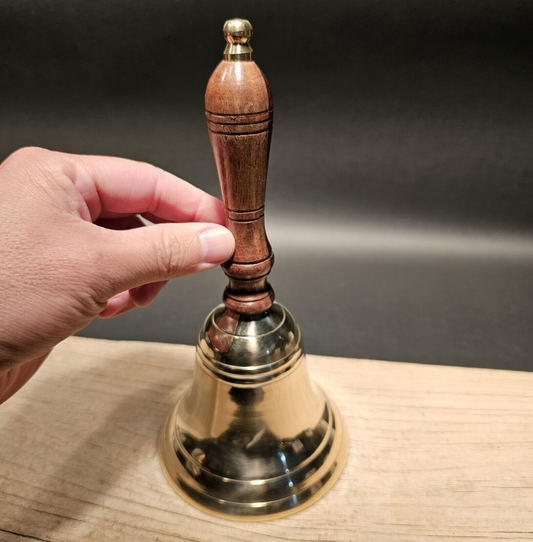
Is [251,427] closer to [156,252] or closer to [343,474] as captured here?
[343,474]

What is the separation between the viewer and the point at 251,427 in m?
0.71

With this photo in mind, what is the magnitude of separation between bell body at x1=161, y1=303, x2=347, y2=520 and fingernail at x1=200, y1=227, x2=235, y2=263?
97 millimetres

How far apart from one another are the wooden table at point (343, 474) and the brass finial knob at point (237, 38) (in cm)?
56

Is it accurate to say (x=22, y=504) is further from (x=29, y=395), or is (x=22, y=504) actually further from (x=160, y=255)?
(x=160, y=255)

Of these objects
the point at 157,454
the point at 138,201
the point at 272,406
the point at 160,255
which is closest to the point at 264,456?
the point at 272,406

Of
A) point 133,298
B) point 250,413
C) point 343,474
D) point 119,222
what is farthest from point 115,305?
point 343,474

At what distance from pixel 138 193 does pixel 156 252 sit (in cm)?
22

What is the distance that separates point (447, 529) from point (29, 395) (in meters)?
0.66

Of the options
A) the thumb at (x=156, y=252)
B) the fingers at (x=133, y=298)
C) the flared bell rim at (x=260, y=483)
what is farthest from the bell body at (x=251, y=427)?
the fingers at (x=133, y=298)

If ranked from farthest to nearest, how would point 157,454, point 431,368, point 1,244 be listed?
point 431,368 < point 157,454 < point 1,244

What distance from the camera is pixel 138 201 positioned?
0.82 meters

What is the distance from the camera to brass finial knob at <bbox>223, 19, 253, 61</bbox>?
523 millimetres

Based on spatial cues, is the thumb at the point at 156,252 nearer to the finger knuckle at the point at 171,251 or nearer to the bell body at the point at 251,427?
the finger knuckle at the point at 171,251

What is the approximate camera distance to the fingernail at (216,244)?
0.62 meters
